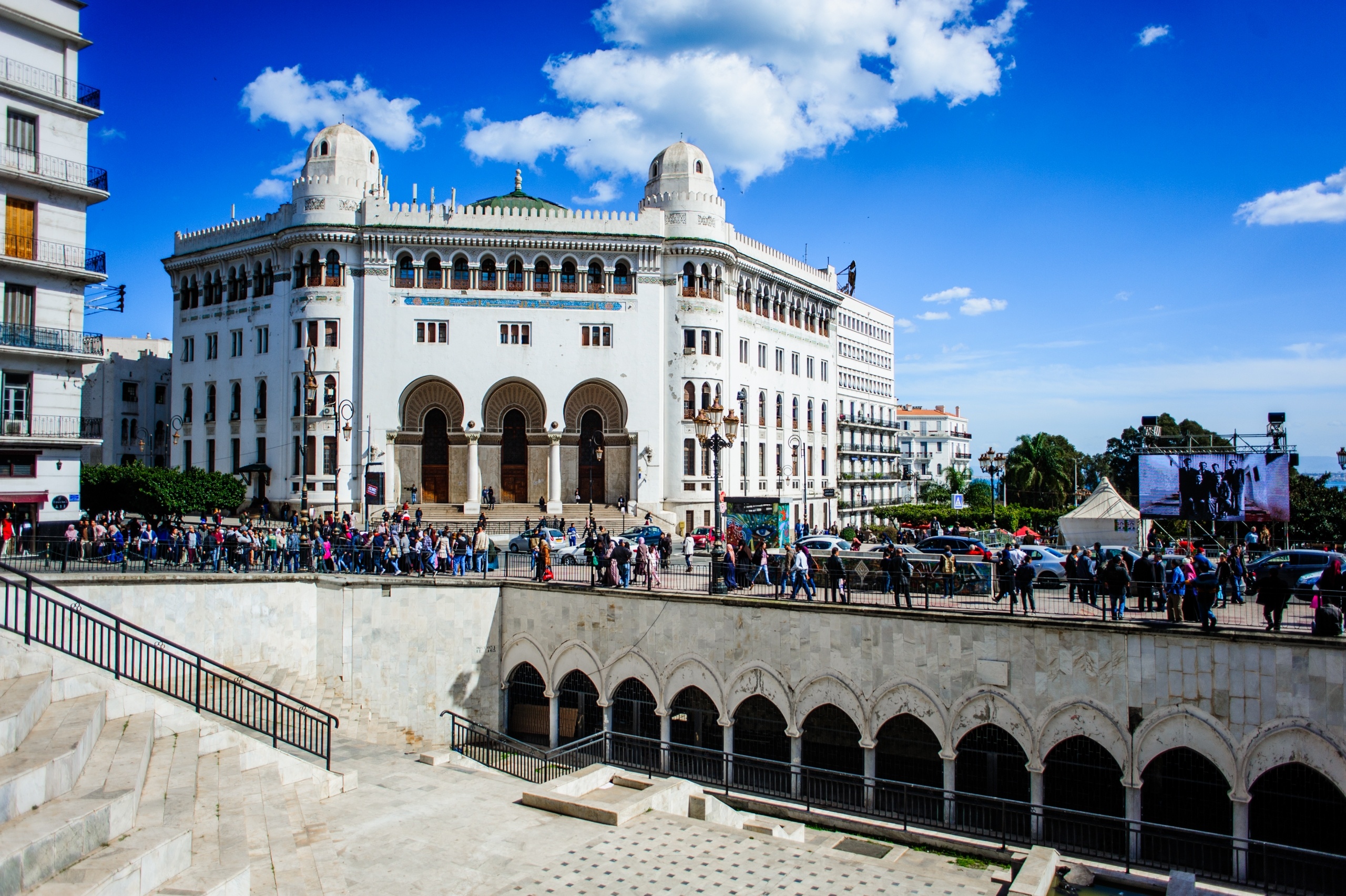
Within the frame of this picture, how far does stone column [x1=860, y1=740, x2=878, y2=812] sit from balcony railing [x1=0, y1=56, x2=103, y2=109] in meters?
26.7

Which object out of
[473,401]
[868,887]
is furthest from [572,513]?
[868,887]

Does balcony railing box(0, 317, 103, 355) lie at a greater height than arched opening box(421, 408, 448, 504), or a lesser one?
greater

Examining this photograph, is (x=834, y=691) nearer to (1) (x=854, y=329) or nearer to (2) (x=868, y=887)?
(2) (x=868, y=887)

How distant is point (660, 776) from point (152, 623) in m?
12.3

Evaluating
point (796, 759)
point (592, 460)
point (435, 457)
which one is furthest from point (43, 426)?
point (592, 460)

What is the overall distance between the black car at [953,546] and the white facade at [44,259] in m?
24.4

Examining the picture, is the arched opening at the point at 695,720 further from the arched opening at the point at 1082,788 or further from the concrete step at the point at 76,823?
the concrete step at the point at 76,823

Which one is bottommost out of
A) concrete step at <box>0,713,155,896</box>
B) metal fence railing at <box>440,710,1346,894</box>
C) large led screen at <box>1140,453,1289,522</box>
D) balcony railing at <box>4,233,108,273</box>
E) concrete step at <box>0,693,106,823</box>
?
metal fence railing at <box>440,710,1346,894</box>

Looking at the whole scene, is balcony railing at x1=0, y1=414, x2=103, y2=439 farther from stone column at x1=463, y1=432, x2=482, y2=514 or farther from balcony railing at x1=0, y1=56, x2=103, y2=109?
stone column at x1=463, y1=432, x2=482, y2=514

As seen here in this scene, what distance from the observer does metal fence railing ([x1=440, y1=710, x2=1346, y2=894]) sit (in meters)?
14.2

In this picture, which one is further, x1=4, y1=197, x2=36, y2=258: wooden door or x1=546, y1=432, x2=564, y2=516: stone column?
x1=546, y1=432, x2=564, y2=516: stone column

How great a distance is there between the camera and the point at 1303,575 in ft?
62.9

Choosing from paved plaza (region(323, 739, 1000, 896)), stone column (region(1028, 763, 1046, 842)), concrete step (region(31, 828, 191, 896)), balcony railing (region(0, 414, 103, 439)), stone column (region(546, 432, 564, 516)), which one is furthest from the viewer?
stone column (region(546, 432, 564, 516))

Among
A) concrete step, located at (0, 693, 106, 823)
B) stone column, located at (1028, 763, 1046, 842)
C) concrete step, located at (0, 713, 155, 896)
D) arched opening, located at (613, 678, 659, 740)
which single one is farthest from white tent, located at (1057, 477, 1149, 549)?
concrete step, located at (0, 693, 106, 823)
